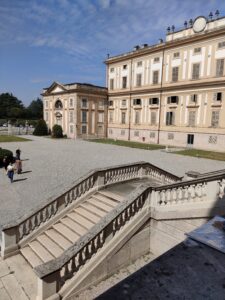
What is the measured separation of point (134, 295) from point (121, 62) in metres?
39.3

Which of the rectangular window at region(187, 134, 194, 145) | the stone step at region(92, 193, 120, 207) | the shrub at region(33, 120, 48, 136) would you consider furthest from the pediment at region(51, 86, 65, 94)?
the stone step at region(92, 193, 120, 207)

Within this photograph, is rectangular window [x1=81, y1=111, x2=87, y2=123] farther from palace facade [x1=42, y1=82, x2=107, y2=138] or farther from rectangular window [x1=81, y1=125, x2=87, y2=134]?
rectangular window [x1=81, y1=125, x2=87, y2=134]

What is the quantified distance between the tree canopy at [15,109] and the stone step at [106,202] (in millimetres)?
90055

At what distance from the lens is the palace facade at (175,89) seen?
2805 centimetres

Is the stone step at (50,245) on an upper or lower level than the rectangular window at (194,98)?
lower

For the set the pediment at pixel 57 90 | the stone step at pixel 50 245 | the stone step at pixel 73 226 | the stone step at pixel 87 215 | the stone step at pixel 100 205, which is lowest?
the stone step at pixel 50 245

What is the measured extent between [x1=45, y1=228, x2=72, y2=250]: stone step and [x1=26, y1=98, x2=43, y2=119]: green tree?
94795 millimetres

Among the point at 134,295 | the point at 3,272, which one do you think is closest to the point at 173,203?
the point at 134,295

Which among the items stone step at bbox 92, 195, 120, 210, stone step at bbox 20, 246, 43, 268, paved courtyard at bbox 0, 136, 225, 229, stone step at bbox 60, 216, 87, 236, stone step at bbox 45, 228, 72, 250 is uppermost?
stone step at bbox 92, 195, 120, 210

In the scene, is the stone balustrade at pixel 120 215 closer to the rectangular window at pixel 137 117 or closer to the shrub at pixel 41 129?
the rectangular window at pixel 137 117

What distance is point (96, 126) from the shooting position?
4253 cm

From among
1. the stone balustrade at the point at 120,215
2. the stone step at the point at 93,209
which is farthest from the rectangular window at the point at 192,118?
the stone step at the point at 93,209

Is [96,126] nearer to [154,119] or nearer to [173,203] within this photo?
[154,119]

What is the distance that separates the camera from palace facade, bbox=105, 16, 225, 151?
28047mm
